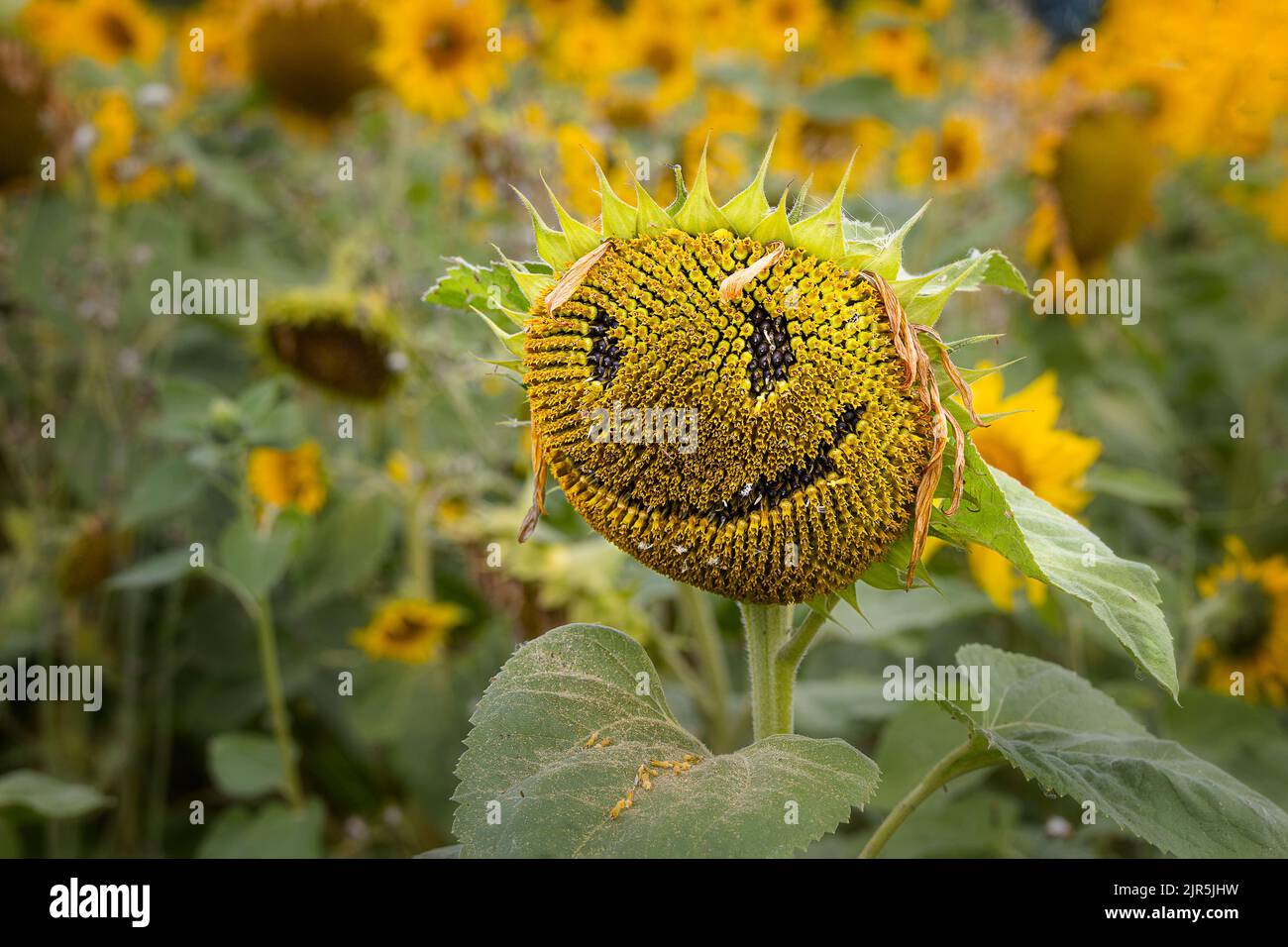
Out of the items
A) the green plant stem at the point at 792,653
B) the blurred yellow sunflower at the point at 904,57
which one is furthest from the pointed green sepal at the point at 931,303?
the blurred yellow sunflower at the point at 904,57

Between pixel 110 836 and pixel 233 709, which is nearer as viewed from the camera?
pixel 110 836

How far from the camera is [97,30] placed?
3.61 metres

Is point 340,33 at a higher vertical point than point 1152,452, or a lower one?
higher

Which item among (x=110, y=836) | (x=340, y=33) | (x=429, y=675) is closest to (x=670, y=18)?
(x=340, y=33)

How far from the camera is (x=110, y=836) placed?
2.17 metres

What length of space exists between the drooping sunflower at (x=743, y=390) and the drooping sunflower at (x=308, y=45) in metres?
2.38

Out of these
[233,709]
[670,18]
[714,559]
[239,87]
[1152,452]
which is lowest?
[233,709]

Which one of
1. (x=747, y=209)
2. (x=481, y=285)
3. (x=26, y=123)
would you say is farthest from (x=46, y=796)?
(x=26, y=123)

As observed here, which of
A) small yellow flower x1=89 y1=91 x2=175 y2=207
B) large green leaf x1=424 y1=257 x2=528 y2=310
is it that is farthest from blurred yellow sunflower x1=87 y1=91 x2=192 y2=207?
large green leaf x1=424 y1=257 x2=528 y2=310

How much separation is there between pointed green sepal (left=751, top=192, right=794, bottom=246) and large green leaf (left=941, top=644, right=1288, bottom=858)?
0.41 m

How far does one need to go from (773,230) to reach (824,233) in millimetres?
41

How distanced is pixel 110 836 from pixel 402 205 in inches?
67.0
